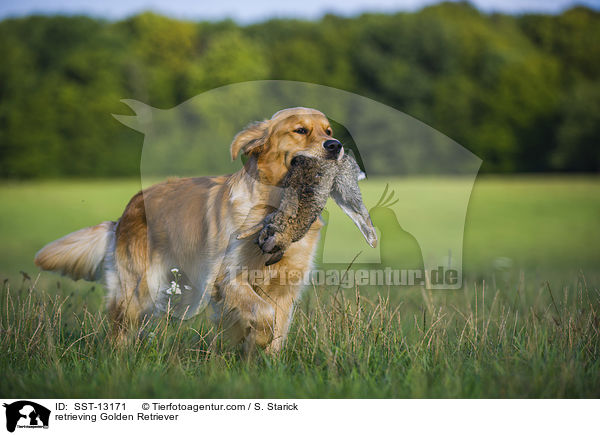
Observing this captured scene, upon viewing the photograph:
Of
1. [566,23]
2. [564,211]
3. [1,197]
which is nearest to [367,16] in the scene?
[566,23]

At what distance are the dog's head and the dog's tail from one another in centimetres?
147

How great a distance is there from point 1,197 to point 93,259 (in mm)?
23603

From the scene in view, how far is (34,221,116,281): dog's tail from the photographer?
4.20m

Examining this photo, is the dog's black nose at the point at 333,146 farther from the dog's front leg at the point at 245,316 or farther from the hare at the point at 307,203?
the dog's front leg at the point at 245,316

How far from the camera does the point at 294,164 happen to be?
328 cm

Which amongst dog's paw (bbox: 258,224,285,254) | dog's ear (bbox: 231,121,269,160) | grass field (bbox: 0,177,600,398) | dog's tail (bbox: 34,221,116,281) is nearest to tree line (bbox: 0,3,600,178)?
dog's tail (bbox: 34,221,116,281)

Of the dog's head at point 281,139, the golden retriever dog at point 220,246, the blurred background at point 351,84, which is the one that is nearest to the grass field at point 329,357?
the golden retriever dog at point 220,246

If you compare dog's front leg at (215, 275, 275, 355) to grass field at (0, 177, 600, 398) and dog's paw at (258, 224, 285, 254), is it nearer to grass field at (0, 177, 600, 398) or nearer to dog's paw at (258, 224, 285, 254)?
grass field at (0, 177, 600, 398)

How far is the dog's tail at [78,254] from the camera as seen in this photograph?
4.20m
